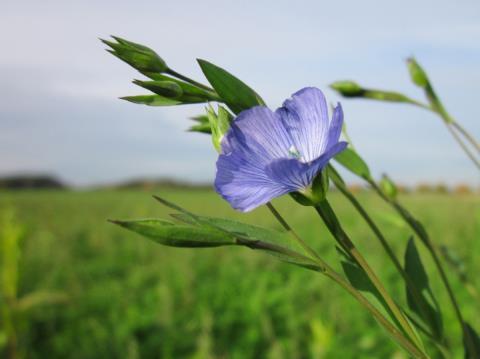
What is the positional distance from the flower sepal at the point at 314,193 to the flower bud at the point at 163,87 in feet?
0.27

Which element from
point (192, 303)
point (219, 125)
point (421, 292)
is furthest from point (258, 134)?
point (192, 303)

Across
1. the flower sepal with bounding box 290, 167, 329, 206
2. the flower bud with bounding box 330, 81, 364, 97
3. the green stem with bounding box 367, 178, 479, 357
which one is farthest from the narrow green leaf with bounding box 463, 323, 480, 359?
the flower bud with bounding box 330, 81, 364, 97

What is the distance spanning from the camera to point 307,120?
0.30 metres

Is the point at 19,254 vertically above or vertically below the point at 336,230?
below

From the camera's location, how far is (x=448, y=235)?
293 centimetres

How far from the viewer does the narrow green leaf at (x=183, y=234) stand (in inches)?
10.3

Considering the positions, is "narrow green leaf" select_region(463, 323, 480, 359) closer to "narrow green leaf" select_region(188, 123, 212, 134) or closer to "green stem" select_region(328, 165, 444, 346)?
"green stem" select_region(328, 165, 444, 346)

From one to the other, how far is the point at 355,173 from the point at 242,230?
13 cm

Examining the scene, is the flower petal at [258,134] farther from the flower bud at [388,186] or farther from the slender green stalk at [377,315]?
the flower bud at [388,186]

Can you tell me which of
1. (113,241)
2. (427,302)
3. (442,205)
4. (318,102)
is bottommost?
(113,241)

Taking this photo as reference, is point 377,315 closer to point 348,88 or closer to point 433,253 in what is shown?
point 433,253

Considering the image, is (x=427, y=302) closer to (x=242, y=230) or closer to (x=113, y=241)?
(x=242, y=230)

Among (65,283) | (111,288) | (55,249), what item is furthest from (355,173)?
(55,249)

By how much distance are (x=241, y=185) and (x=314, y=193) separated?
0.04m
